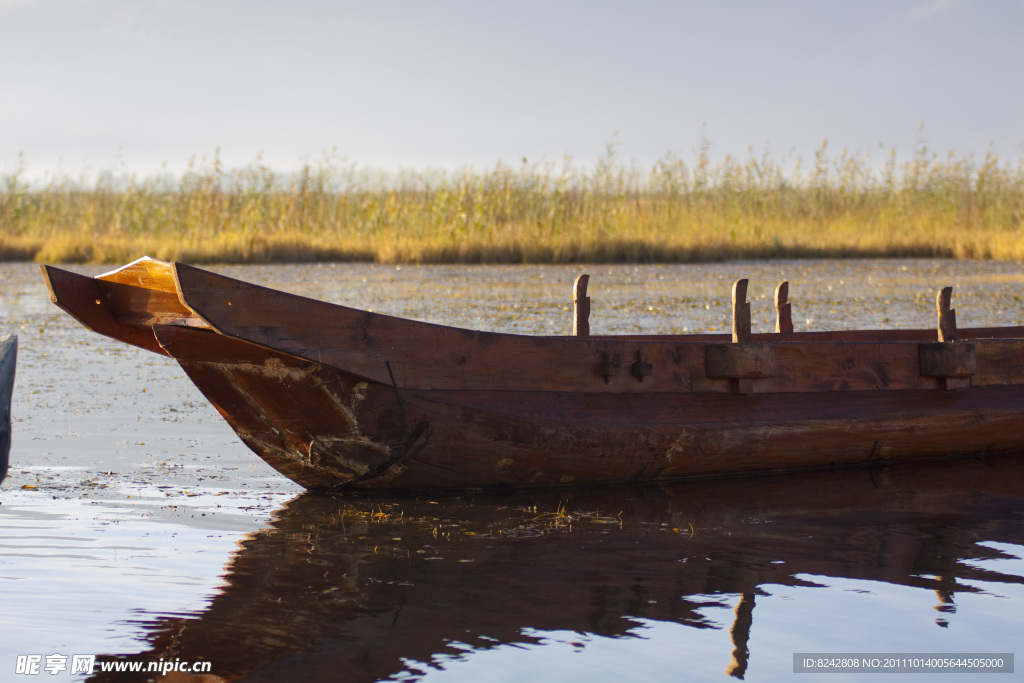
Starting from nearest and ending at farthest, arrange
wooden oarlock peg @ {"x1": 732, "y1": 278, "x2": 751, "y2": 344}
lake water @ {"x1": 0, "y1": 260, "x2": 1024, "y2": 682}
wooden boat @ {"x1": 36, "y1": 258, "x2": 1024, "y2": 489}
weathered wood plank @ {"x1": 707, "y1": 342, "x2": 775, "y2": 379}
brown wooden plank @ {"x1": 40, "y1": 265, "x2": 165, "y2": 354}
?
lake water @ {"x1": 0, "y1": 260, "x2": 1024, "y2": 682}, wooden boat @ {"x1": 36, "y1": 258, "x2": 1024, "y2": 489}, brown wooden plank @ {"x1": 40, "y1": 265, "x2": 165, "y2": 354}, weathered wood plank @ {"x1": 707, "y1": 342, "x2": 775, "y2": 379}, wooden oarlock peg @ {"x1": 732, "y1": 278, "x2": 751, "y2": 344}

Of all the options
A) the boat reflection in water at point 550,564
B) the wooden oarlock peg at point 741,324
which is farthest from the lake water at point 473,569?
the wooden oarlock peg at point 741,324

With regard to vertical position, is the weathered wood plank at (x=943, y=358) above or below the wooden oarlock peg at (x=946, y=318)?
below

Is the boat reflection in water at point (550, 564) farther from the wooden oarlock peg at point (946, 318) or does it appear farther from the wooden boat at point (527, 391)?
the wooden oarlock peg at point (946, 318)

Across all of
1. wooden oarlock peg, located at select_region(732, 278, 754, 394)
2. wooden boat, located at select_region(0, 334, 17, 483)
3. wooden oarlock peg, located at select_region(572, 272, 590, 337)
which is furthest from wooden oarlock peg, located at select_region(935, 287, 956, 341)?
wooden boat, located at select_region(0, 334, 17, 483)

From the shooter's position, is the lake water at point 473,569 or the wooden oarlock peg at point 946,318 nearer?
the lake water at point 473,569

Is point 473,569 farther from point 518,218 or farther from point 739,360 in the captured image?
point 518,218

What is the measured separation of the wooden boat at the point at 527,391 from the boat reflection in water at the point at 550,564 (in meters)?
0.17

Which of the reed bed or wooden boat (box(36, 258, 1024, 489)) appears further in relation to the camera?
the reed bed

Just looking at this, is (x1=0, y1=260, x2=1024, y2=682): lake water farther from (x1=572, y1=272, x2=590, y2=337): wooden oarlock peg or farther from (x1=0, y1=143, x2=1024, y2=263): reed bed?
(x1=0, y1=143, x2=1024, y2=263): reed bed

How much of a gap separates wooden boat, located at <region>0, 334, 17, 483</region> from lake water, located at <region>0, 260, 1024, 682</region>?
1.51 feet

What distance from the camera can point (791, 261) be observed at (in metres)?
18.2

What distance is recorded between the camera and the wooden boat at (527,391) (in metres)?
4.32

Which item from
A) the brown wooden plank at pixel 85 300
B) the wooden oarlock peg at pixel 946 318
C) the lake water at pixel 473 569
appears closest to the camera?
the lake water at pixel 473 569

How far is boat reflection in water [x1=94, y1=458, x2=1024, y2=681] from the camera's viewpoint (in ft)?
10.4
